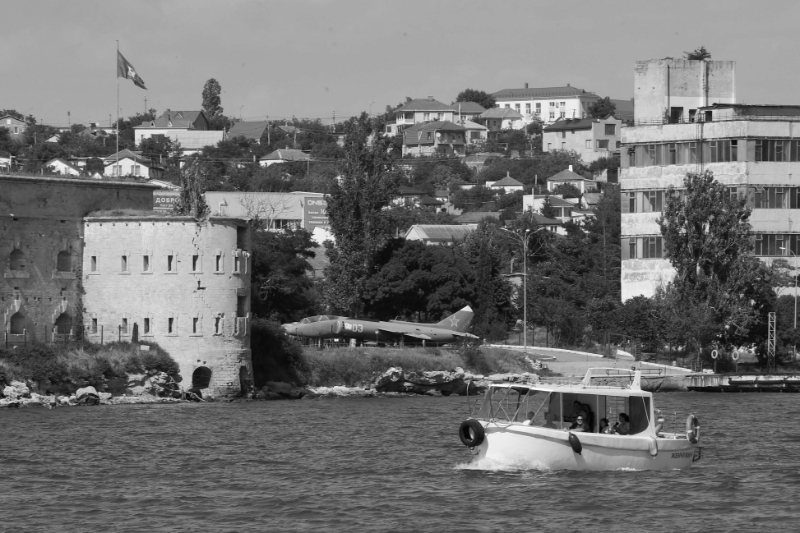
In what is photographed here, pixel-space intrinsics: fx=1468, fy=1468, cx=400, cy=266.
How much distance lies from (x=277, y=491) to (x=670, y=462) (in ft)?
37.3

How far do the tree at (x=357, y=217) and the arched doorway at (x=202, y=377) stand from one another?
20.3 meters

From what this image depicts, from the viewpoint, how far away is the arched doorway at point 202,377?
68188 millimetres

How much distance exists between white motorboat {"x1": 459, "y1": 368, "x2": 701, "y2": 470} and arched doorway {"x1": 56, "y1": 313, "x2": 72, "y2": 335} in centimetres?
3268

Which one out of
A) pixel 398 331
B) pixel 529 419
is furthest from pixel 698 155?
pixel 529 419

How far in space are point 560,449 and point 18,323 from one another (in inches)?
1412

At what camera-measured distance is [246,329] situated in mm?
69875

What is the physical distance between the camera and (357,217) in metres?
87.9

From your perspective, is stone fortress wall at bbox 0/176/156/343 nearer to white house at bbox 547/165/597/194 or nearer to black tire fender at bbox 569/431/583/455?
black tire fender at bbox 569/431/583/455

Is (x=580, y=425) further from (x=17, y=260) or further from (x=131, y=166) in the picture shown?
(x=131, y=166)

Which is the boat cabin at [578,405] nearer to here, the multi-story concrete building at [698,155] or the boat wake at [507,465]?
the boat wake at [507,465]

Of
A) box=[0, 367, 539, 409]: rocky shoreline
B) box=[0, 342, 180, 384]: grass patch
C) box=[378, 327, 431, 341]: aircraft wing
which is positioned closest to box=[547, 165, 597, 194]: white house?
box=[378, 327, 431, 341]: aircraft wing

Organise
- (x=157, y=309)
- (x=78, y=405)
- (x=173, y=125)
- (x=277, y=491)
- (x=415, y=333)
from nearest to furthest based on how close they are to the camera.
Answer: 1. (x=277, y=491)
2. (x=78, y=405)
3. (x=157, y=309)
4. (x=415, y=333)
5. (x=173, y=125)

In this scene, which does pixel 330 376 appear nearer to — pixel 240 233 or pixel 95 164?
pixel 240 233

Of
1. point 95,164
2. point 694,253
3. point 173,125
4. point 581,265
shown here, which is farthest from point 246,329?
point 173,125
